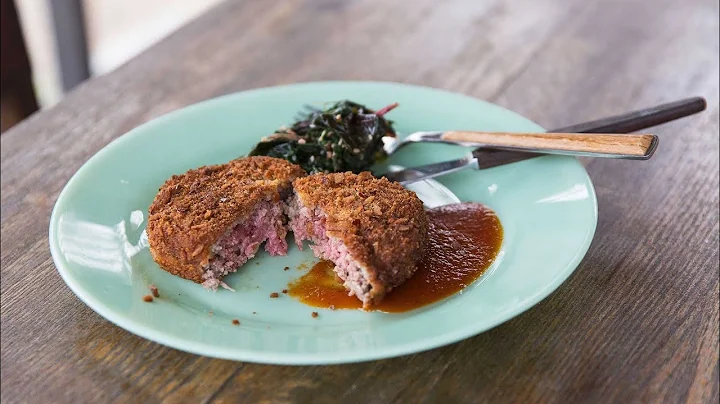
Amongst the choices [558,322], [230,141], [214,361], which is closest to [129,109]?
[230,141]

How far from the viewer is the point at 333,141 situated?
3.43m

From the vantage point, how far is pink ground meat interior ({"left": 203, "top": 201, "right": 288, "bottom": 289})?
276cm

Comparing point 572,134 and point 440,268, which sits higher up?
point 572,134

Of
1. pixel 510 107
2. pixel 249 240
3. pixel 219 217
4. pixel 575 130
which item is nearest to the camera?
pixel 219 217

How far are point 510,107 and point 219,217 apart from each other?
1977mm

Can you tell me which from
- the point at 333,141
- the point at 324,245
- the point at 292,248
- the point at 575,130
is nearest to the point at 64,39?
the point at 333,141

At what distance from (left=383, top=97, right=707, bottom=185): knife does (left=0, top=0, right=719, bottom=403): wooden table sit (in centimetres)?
32

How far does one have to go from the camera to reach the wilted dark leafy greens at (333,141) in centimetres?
341

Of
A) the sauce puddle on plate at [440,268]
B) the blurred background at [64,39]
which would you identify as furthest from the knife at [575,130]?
the blurred background at [64,39]

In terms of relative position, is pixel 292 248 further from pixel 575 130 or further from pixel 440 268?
pixel 575 130

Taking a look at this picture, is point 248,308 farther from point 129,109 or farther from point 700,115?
point 700,115

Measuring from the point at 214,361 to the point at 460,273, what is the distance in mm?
967

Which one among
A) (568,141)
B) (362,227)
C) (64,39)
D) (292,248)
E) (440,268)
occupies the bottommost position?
(64,39)

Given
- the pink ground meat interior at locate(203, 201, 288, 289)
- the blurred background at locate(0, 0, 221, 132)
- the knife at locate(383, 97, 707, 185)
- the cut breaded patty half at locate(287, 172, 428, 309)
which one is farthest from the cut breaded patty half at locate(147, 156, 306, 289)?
the blurred background at locate(0, 0, 221, 132)
